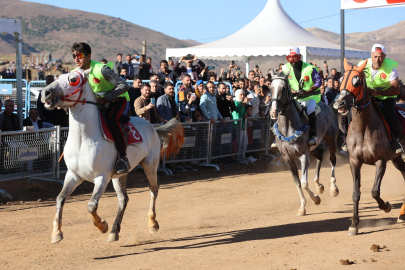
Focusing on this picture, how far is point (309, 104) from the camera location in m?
9.11

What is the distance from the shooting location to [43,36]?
121 metres

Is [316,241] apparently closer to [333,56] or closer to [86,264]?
[86,264]

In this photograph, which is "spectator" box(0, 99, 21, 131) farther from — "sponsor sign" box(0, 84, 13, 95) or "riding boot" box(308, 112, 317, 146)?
"riding boot" box(308, 112, 317, 146)

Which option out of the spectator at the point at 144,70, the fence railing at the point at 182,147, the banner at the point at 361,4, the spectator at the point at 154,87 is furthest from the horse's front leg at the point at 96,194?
the banner at the point at 361,4

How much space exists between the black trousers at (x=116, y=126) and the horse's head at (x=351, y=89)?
3.04 metres

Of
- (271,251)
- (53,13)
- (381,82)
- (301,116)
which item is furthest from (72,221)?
(53,13)

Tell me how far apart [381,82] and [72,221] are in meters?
5.71

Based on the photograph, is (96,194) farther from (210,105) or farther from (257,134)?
(257,134)

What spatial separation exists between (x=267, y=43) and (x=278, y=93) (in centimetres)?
1443

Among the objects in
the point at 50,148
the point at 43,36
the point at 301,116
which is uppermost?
the point at 43,36

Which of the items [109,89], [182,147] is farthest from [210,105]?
[109,89]

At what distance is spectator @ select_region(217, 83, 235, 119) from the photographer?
14234 millimetres

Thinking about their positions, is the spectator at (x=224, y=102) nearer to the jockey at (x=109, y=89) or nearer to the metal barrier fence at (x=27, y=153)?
the metal barrier fence at (x=27, y=153)

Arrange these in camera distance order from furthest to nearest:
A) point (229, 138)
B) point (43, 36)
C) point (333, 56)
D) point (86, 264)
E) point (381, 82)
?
1. point (43, 36)
2. point (333, 56)
3. point (229, 138)
4. point (381, 82)
5. point (86, 264)
